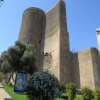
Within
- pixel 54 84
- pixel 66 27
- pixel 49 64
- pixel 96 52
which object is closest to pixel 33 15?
pixel 66 27

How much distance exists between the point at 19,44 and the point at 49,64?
340 inches

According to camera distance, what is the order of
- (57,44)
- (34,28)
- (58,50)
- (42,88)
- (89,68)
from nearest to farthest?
(42,88) → (89,68) → (58,50) → (57,44) → (34,28)

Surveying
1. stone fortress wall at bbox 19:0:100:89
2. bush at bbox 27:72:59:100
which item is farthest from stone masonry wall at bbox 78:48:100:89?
bush at bbox 27:72:59:100

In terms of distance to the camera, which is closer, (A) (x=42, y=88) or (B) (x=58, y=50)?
(A) (x=42, y=88)

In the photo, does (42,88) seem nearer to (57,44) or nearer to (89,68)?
(89,68)

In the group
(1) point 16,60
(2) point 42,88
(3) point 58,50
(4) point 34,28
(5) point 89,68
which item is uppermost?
(4) point 34,28

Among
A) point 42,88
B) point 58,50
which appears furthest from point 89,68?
point 42,88

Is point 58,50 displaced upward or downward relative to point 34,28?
downward

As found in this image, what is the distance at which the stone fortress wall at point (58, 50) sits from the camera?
64.0ft

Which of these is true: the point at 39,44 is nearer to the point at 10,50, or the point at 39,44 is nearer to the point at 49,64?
the point at 49,64

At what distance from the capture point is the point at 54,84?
22.6 feet

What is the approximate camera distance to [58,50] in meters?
21.2

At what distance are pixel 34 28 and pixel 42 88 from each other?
19.7 meters

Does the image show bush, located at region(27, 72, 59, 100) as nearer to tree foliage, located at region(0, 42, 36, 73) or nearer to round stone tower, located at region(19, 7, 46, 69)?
tree foliage, located at region(0, 42, 36, 73)
